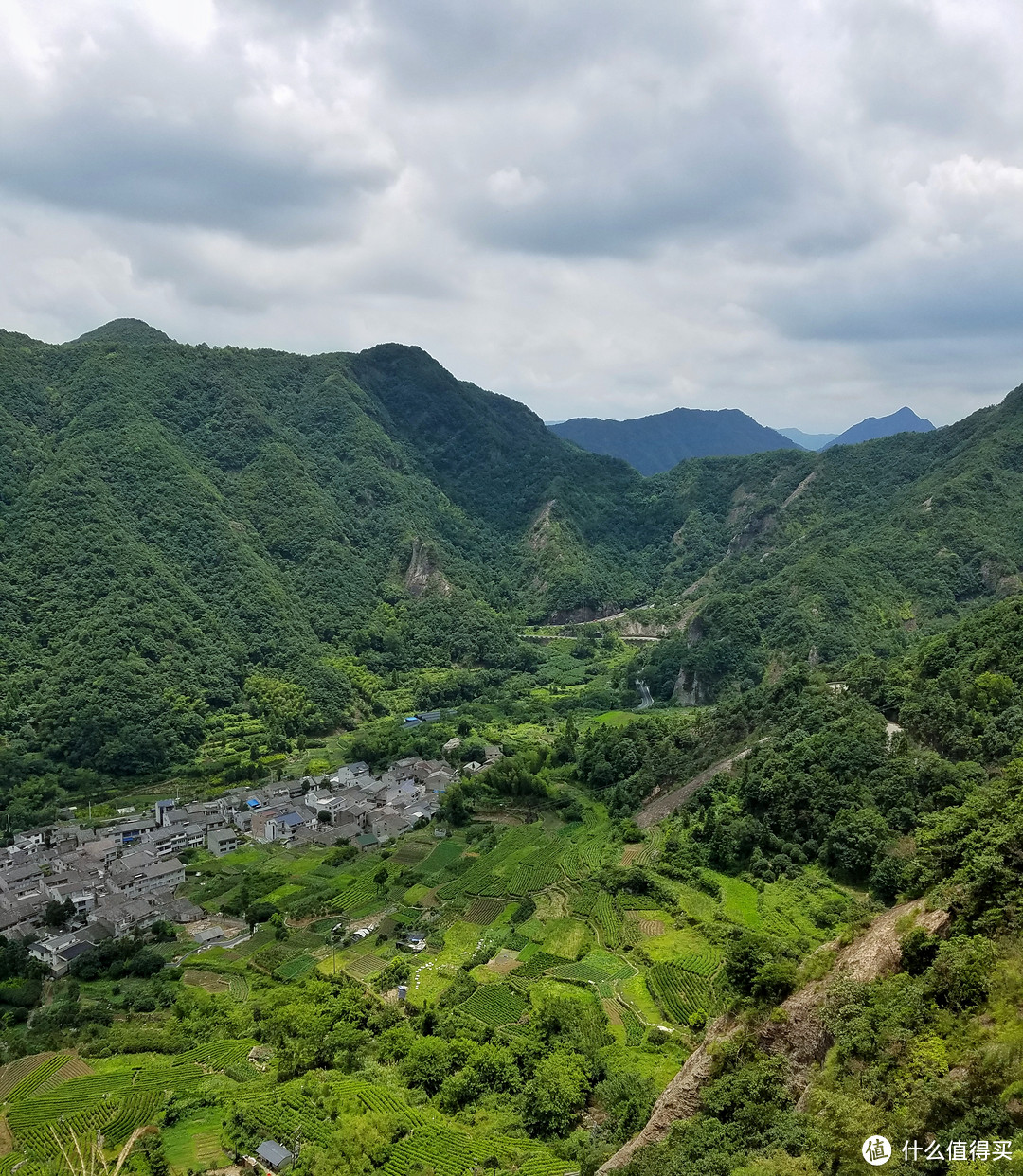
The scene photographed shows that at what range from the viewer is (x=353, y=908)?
38.4 m

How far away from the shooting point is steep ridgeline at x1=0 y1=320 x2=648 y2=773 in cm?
6412

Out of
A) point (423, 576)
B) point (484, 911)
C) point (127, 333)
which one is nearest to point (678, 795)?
point (484, 911)

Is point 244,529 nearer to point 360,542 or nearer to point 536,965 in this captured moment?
point 360,542

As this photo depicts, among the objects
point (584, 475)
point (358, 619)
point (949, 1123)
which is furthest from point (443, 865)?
point (584, 475)

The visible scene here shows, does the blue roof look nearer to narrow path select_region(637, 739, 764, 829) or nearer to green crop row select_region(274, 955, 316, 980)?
green crop row select_region(274, 955, 316, 980)

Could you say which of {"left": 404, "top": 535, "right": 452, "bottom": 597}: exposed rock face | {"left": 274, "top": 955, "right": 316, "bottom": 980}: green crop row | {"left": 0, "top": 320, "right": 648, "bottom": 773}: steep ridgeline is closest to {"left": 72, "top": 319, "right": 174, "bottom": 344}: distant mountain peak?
{"left": 0, "top": 320, "right": 648, "bottom": 773}: steep ridgeline

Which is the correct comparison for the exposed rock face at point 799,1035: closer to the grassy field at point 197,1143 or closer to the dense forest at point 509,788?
the dense forest at point 509,788

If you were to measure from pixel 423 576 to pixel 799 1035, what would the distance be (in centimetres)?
8673

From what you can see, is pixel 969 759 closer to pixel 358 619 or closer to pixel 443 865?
pixel 443 865

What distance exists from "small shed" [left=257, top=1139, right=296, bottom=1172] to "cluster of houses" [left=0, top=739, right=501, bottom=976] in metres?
17.7

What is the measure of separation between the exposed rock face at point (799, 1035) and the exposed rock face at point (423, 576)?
81.4 m

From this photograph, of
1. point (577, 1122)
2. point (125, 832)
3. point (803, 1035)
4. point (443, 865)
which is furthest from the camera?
point (125, 832)

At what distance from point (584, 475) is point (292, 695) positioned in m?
89.2

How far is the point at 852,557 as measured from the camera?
8275 cm
